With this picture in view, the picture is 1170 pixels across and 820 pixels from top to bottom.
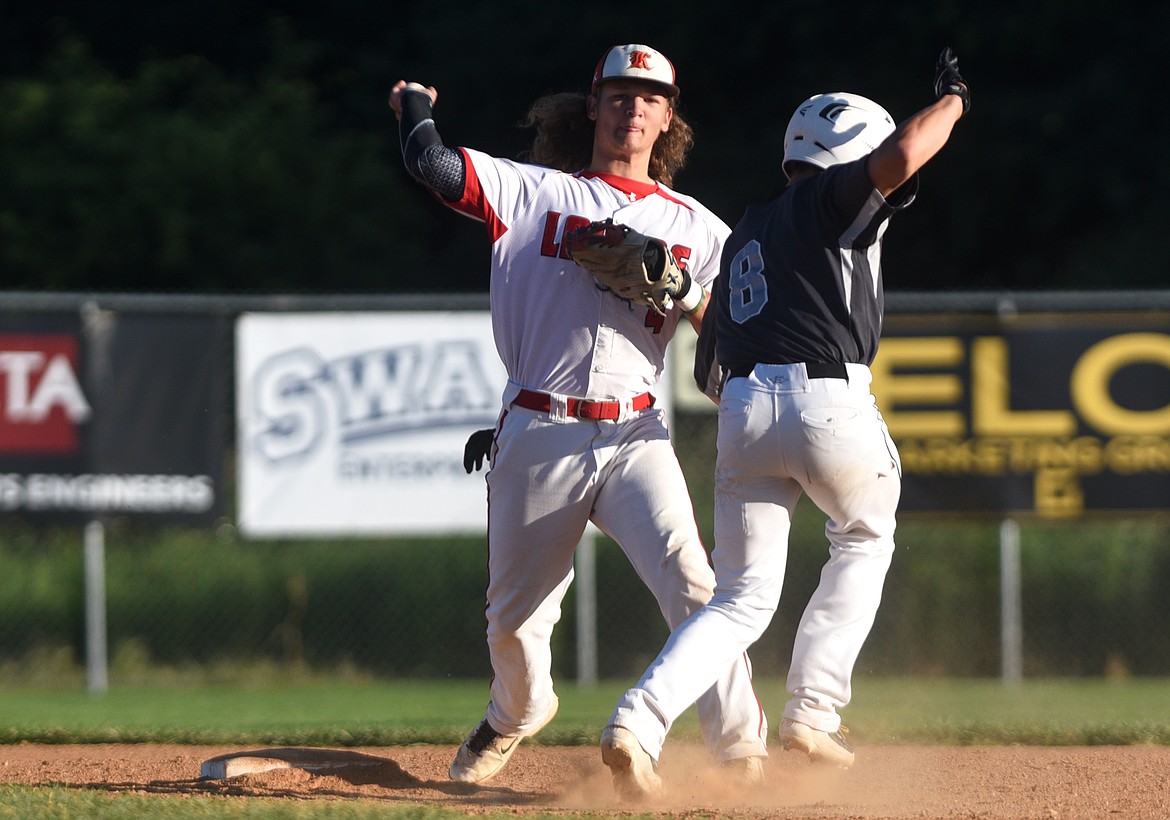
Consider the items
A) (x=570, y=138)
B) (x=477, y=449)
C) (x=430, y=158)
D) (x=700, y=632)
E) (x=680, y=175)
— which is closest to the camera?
(x=700, y=632)

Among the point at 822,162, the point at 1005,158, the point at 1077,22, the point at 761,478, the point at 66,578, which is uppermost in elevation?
the point at 1077,22

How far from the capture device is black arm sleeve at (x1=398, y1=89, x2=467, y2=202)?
490 centimetres

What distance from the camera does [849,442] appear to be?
4719 millimetres

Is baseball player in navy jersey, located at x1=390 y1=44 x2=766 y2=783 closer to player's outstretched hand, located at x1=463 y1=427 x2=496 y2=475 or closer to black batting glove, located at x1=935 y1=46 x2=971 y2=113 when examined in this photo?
player's outstretched hand, located at x1=463 y1=427 x2=496 y2=475

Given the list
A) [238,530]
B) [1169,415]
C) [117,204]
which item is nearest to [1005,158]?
[1169,415]

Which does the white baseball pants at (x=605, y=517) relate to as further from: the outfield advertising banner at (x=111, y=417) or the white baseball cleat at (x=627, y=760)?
the outfield advertising banner at (x=111, y=417)

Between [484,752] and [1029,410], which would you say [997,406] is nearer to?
[1029,410]

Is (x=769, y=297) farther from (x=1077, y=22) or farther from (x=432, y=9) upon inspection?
(x=432, y=9)

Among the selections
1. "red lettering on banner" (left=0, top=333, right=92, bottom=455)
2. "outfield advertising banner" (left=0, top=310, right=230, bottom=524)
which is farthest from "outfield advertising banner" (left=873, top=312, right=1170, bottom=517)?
"red lettering on banner" (left=0, top=333, right=92, bottom=455)

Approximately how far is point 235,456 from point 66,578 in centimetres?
169

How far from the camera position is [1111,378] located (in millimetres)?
10039

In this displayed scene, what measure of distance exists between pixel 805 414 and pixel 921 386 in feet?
18.3

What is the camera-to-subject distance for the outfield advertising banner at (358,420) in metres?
9.97

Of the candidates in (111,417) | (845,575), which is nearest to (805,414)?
(845,575)
